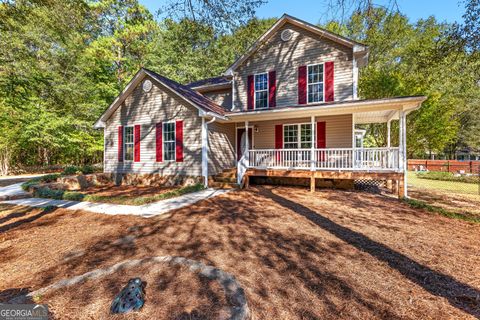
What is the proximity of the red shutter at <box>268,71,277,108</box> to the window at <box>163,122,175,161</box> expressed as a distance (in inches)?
200

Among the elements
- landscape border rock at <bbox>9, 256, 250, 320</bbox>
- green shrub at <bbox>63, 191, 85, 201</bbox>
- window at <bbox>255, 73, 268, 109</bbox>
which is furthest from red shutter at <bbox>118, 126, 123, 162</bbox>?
landscape border rock at <bbox>9, 256, 250, 320</bbox>

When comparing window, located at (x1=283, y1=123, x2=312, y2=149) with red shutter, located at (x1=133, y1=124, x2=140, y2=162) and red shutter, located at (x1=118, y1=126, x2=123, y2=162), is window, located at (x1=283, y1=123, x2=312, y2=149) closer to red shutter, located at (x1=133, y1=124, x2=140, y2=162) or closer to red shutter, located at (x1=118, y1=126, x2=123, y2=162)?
red shutter, located at (x1=133, y1=124, x2=140, y2=162)

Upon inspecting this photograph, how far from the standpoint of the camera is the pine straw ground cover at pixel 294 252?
101 inches

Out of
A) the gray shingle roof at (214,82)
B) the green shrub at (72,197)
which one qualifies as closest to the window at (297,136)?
the gray shingle roof at (214,82)

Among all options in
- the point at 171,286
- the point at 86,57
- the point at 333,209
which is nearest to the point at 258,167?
the point at 333,209

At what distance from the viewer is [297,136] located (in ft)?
37.2

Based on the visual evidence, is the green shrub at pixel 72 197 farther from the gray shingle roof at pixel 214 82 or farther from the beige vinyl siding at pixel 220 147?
the gray shingle roof at pixel 214 82

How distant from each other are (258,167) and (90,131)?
1696 centimetres

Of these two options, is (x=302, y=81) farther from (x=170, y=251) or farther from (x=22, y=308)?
(x=22, y=308)

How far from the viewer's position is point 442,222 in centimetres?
558

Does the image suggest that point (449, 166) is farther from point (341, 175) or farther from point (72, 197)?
point (72, 197)

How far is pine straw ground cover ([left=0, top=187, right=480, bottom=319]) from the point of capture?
8.44ft

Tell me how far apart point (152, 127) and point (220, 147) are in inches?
144

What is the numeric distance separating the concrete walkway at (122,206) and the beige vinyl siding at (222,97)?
6.94 meters
